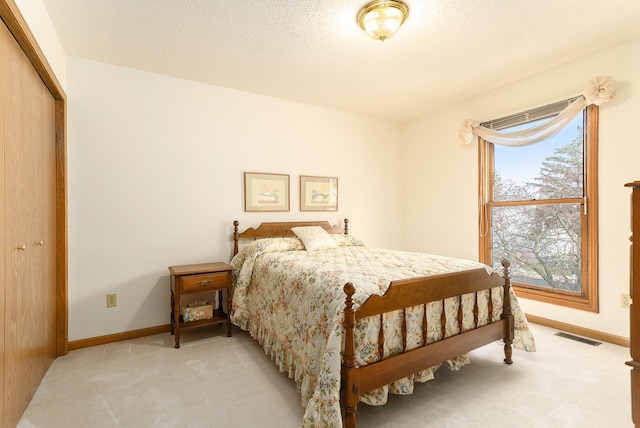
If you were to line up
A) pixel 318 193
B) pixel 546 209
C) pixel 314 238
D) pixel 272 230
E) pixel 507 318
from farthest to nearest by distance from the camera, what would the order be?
pixel 318 193 < pixel 272 230 < pixel 314 238 < pixel 546 209 < pixel 507 318

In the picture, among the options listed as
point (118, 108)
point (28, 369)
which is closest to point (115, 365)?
point (28, 369)

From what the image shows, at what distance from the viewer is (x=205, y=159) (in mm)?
3152

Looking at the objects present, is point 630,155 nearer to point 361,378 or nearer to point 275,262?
point 361,378

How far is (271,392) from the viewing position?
1.93m

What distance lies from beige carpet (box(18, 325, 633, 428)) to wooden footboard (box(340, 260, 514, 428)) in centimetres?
24

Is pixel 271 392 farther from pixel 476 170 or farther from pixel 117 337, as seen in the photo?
pixel 476 170

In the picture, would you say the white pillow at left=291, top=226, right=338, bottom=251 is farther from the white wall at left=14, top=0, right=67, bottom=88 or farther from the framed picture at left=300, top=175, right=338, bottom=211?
the white wall at left=14, top=0, right=67, bottom=88

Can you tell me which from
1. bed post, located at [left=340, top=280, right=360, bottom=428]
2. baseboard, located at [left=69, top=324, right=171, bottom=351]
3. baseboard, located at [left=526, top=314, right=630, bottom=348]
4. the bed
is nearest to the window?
baseboard, located at [left=526, top=314, right=630, bottom=348]

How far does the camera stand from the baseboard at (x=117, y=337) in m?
2.59

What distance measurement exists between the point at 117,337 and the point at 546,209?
4.19 meters

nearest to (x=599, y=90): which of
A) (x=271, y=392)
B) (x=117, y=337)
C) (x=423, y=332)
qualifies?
(x=423, y=332)

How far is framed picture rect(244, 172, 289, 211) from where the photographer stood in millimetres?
3369

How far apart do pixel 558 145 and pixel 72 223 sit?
443cm

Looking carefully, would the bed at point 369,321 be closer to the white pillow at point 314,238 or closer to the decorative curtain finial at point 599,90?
the white pillow at point 314,238
